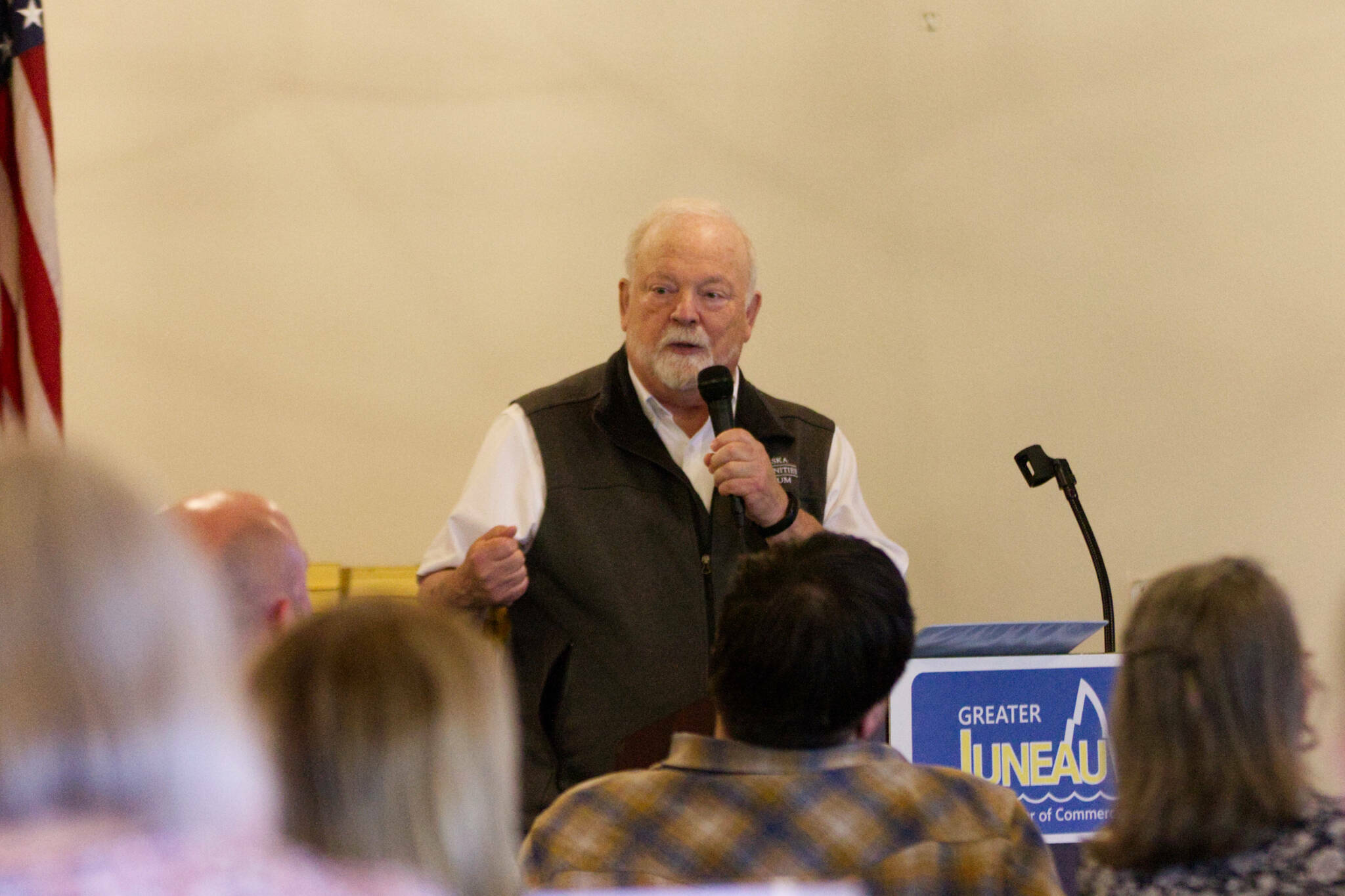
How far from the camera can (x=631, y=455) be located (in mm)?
3010

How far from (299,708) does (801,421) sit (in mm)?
2140

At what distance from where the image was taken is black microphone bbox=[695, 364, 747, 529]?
8.98ft

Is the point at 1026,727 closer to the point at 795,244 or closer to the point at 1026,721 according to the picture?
the point at 1026,721

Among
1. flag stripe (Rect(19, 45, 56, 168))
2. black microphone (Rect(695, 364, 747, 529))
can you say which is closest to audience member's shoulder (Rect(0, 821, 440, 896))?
black microphone (Rect(695, 364, 747, 529))

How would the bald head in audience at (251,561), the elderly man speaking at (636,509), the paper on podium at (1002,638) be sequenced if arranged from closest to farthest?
the bald head in audience at (251,561)
the paper on podium at (1002,638)
the elderly man speaking at (636,509)

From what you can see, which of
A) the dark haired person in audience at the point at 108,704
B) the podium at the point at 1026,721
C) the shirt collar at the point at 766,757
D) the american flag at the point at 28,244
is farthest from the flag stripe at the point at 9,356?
the dark haired person in audience at the point at 108,704

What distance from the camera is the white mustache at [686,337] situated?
3014 mm

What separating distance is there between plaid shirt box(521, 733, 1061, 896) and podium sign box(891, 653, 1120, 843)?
1038 mm

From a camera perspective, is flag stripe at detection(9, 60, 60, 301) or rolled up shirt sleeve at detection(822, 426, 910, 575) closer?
flag stripe at detection(9, 60, 60, 301)

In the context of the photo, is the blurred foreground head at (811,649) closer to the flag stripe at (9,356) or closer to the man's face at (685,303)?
the man's face at (685,303)

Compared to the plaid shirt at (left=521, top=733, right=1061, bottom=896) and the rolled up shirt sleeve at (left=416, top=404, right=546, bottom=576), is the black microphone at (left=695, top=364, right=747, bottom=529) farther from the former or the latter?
the plaid shirt at (left=521, top=733, right=1061, bottom=896)

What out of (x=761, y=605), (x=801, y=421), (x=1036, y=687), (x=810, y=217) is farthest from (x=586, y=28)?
(x=761, y=605)

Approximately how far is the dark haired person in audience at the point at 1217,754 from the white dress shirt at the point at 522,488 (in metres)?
1.40

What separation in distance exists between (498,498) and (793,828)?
4.95 feet
